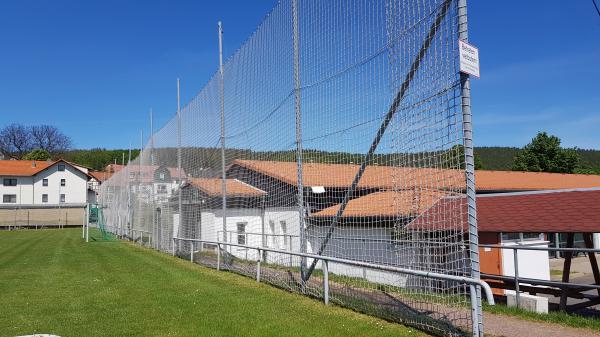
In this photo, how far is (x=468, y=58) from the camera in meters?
5.07

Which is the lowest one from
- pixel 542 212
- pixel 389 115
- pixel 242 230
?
Result: pixel 242 230

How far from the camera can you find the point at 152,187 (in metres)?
21.0

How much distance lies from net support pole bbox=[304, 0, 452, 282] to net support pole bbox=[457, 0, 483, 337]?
0.38m

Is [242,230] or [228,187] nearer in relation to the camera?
[228,187]

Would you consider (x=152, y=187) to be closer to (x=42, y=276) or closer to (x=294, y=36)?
(x=42, y=276)

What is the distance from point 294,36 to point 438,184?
4.35 metres

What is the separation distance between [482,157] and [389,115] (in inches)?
2932

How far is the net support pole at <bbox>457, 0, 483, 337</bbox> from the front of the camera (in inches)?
194

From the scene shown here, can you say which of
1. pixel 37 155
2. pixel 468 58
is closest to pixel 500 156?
pixel 37 155

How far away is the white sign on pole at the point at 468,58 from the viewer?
16.5 feet

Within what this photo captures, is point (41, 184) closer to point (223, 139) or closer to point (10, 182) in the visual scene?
point (10, 182)

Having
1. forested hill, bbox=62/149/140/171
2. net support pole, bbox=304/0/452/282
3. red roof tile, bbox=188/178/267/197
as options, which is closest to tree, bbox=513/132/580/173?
red roof tile, bbox=188/178/267/197

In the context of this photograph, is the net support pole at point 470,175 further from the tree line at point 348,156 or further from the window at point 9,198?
the window at point 9,198

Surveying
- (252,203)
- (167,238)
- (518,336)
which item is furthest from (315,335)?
(167,238)
